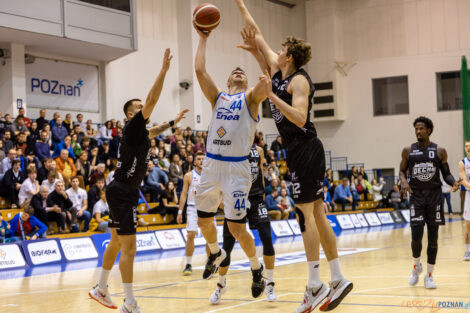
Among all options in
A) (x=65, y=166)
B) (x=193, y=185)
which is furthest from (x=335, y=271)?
(x=65, y=166)

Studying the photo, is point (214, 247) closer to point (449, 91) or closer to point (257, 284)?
point (257, 284)

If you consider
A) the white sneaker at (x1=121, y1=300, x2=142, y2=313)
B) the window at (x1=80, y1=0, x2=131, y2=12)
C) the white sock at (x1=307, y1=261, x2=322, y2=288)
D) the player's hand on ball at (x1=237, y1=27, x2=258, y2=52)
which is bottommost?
the white sneaker at (x1=121, y1=300, x2=142, y2=313)

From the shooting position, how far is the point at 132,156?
6742 millimetres

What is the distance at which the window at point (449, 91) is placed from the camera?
31469 mm

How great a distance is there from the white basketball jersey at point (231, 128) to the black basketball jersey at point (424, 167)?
302 cm

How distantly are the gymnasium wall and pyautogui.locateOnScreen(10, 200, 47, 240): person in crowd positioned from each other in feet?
73.1

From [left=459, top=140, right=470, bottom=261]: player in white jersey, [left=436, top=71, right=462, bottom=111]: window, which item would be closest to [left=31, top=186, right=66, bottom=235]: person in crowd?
[left=459, top=140, right=470, bottom=261]: player in white jersey

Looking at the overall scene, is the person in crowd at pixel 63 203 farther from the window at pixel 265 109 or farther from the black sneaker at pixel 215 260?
the window at pixel 265 109

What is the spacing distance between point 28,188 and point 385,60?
2290cm

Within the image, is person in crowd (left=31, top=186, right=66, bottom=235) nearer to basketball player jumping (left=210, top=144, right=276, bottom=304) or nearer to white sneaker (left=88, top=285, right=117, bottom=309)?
basketball player jumping (left=210, top=144, right=276, bottom=304)

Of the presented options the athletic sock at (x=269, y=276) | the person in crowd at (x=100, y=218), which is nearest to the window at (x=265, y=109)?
Answer: the person in crowd at (x=100, y=218)

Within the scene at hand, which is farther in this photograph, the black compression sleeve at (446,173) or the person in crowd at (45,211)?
the person in crowd at (45,211)

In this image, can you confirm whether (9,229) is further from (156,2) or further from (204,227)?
(156,2)

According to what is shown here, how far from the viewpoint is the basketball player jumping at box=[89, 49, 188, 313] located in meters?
6.50
